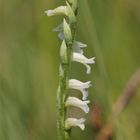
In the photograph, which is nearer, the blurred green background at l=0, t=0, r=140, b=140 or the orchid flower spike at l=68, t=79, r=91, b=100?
the orchid flower spike at l=68, t=79, r=91, b=100

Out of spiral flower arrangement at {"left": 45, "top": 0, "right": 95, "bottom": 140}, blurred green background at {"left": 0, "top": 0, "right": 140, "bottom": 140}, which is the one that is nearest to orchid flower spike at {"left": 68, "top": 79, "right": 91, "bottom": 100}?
spiral flower arrangement at {"left": 45, "top": 0, "right": 95, "bottom": 140}

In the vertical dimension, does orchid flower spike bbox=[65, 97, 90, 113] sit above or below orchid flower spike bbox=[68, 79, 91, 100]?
below

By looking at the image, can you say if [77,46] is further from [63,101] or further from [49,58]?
[49,58]

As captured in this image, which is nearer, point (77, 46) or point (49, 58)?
point (77, 46)

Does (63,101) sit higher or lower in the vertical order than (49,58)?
lower

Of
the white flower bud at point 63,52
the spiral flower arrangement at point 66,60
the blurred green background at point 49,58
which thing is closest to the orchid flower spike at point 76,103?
the spiral flower arrangement at point 66,60

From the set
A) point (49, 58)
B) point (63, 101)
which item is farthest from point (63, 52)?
point (49, 58)

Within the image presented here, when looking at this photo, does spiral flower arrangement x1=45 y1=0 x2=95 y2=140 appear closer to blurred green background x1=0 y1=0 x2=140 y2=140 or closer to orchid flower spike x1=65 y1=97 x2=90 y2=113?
orchid flower spike x1=65 y1=97 x2=90 y2=113

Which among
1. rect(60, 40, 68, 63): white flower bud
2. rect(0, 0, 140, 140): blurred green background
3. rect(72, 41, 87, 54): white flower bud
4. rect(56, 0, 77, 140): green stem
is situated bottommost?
rect(56, 0, 77, 140): green stem
